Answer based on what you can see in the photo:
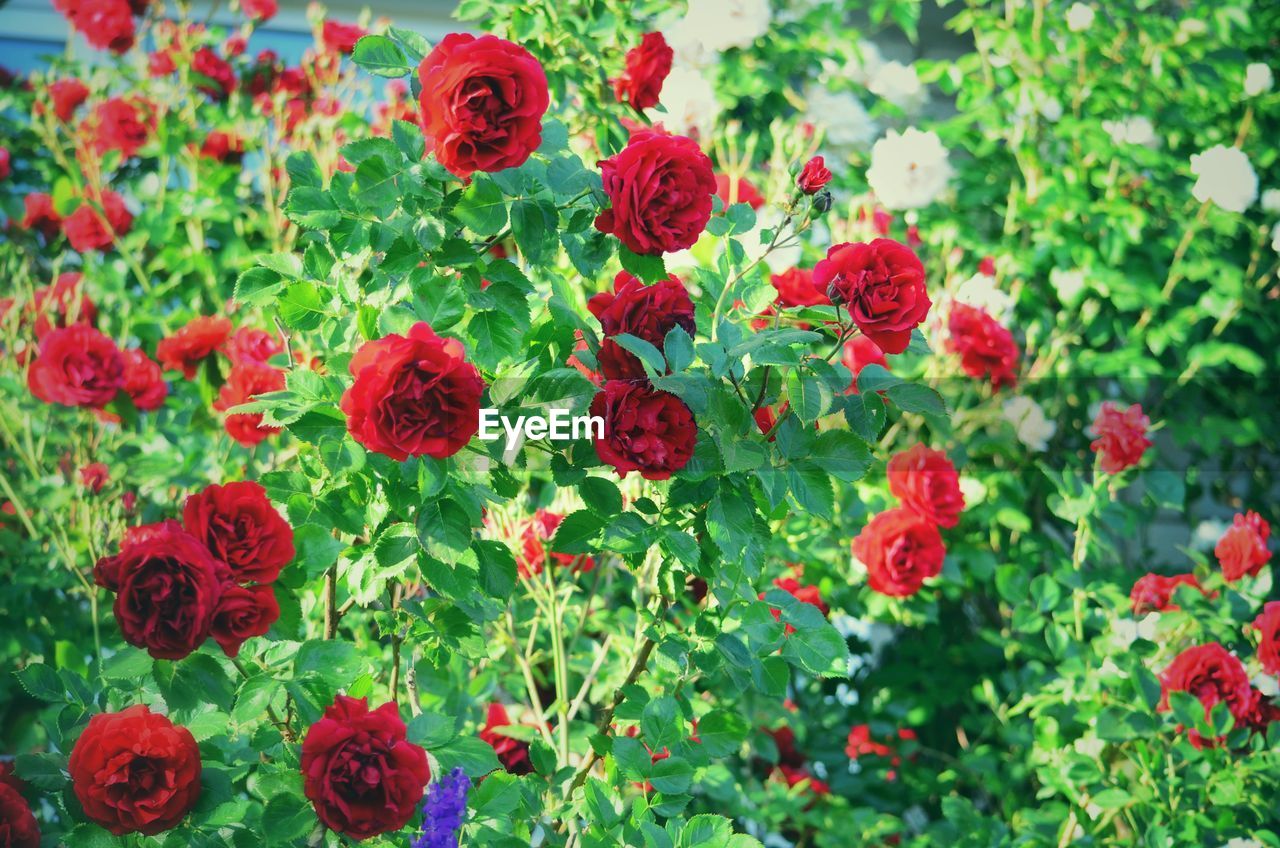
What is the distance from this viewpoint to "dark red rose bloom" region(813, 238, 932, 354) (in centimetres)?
108

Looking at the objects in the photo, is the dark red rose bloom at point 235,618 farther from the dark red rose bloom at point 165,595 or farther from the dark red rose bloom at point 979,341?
the dark red rose bloom at point 979,341

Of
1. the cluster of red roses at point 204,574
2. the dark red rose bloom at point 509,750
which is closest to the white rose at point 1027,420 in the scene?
the dark red rose bloom at point 509,750

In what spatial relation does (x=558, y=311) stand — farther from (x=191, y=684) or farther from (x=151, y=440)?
(x=151, y=440)

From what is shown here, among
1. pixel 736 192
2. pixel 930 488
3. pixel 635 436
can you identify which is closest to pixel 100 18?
pixel 736 192

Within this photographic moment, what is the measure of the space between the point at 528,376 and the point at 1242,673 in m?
1.22

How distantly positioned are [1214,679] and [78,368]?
5.78ft

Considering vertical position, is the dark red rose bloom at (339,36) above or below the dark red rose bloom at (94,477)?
above

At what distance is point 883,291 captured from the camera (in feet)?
3.57

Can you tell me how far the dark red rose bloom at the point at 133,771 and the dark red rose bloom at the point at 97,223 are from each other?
186 centimetres

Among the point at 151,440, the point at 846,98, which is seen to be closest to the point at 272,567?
the point at 151,440

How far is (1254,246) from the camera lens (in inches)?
113

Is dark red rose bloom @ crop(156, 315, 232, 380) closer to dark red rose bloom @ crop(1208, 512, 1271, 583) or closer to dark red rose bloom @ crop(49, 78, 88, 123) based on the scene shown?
dark red rose bloom @ crop(49, 78, 88, 123)

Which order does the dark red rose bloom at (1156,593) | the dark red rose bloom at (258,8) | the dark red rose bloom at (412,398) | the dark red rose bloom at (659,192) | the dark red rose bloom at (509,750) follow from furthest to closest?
the dark red rose bloom at (258,8)
the dark red rose bloom at (1156,593)
the dark red rose bloom at (509,750)
the dark red rose bloom at (659,192)
the dark red rose bloom at (412,398)

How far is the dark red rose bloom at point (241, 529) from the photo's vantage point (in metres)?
1.08
